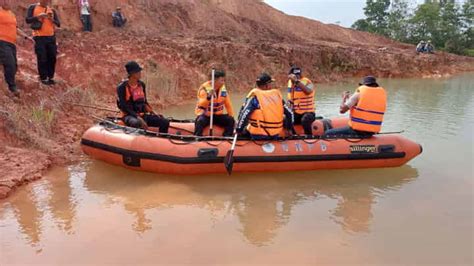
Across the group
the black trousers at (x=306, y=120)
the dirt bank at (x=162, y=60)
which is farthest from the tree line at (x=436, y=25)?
the black trousers at (x=306, y=120)

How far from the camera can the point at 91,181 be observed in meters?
5.32

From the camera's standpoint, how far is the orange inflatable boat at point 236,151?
5438 millimetres

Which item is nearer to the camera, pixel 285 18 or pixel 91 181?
pixel 91 181

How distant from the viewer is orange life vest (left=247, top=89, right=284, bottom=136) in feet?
17.7

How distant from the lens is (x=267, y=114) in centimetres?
550

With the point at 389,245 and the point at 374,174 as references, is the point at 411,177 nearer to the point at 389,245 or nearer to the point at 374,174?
the point at 374,174

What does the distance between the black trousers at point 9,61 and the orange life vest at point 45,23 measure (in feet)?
1.86

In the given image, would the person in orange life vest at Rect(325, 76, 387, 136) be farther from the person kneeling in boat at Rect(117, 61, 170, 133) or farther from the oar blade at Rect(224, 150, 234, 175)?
the person kneeling in boat at Rect(117, 61, 170, 133)

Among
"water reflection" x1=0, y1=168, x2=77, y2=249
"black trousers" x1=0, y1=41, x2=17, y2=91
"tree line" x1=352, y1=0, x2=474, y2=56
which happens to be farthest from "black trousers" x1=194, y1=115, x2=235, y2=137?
"tree line" x1=352, y1=0, x2=474, y2=56

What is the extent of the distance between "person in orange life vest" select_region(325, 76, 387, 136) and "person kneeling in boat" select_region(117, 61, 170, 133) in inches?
99.7

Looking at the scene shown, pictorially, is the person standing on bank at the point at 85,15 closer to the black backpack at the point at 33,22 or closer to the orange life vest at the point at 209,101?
the black backpack at the point at 33,22

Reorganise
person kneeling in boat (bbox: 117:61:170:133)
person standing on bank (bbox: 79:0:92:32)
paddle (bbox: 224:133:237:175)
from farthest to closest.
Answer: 1. person standing on bank (bbox: 79:0:92:32)
2. person kneeling in boat (bbox: 117:61:170:133)
3. paddle (bbox: 224:133:237:175)

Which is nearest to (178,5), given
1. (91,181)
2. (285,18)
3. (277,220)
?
(285,18)

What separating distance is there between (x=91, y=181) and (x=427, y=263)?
3775 mm
